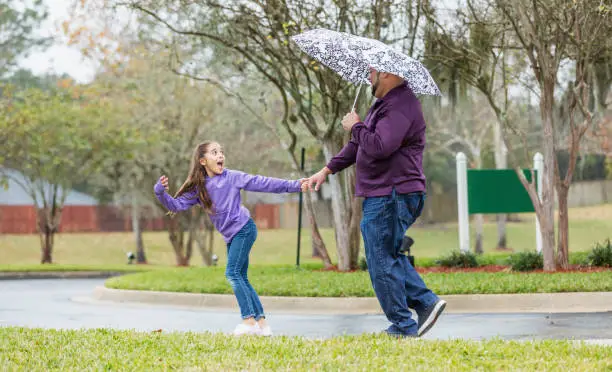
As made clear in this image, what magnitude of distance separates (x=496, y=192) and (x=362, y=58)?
13.6m

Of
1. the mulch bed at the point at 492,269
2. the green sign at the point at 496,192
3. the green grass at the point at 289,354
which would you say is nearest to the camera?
the green grass at the point at 289,354

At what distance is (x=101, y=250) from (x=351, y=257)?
31373 mm

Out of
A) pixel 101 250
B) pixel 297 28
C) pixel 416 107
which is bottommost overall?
pixel 101 250

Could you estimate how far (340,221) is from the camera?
19484 millimetres

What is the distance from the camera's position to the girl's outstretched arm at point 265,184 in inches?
339

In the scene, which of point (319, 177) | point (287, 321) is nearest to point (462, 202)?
point (287, 321)

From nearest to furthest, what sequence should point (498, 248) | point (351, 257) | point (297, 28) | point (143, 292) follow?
point (143, 292) < point (297, 28) < point (351, 257) < point (498, 248)

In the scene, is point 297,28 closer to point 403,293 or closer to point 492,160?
point 403,293

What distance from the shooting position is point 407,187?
7.51 m

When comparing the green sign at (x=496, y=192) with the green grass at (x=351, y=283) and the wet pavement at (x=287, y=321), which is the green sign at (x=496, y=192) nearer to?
the green grass at (x=351, y=283)

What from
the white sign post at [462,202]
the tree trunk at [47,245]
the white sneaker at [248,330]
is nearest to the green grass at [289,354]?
the white sneaker at [248,330]

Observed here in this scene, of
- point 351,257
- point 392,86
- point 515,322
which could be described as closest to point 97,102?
point 351,257

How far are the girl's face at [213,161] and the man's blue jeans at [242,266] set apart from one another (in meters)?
0.55

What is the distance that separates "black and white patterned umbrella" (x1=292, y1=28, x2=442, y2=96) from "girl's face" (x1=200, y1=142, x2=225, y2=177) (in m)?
1.27
